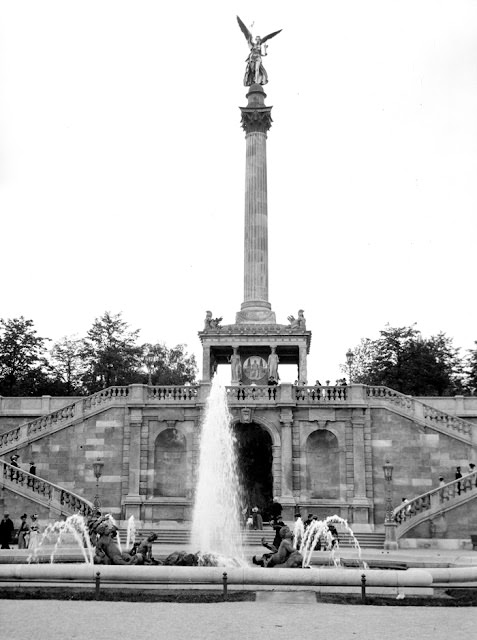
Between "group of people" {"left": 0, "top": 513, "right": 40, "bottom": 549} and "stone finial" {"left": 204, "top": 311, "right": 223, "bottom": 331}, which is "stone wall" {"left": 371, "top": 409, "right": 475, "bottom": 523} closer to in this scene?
"stone finial" {"left": 204, "top": 311, "right": 223, "bottom": 331}

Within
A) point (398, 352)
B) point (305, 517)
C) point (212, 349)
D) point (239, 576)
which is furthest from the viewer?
point (398, 352)

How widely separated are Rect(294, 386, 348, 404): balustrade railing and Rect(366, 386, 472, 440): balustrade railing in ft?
4.48

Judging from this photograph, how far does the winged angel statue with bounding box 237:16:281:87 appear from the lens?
188ft

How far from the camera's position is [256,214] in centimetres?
5312

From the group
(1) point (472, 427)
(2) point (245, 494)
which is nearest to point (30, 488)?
(2) point (245, 494)

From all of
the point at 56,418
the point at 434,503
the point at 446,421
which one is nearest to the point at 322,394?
the point at 446,421

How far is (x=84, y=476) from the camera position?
42.3 metres

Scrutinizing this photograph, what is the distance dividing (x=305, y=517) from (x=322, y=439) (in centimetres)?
429

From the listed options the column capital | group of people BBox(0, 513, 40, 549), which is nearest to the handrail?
group of people BBox(0, 513, 40, 549)

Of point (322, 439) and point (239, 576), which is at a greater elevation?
point (322, 439)

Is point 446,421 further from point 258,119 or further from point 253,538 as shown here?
point 258,119

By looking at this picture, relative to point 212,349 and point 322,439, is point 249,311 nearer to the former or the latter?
point 212,349

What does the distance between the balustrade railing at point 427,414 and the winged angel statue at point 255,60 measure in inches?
1003

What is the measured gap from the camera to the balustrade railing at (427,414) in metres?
40.7
